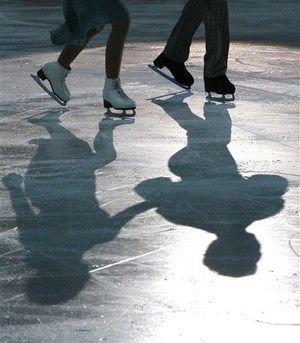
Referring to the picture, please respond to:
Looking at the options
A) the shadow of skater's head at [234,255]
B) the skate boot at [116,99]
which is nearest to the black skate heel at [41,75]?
the skate boot at [116,99]

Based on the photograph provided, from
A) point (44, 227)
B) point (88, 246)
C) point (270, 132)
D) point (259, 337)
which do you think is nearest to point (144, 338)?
point (259, 337)

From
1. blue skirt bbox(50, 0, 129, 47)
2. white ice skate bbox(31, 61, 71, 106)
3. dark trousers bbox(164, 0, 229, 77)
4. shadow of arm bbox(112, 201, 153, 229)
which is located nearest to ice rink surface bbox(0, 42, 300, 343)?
shadow of arm bbox(112, 201, 153, 229)

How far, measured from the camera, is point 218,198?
24.1 feet

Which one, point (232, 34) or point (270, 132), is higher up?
point (270, 132)

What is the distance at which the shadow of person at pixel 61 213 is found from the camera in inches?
232

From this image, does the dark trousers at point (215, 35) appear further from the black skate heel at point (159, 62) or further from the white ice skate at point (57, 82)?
the white ice skate at point (57, 82)

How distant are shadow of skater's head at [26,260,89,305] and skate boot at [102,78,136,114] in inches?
153

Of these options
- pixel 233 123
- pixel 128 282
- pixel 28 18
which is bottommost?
pixel 28 18

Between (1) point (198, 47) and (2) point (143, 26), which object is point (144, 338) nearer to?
(1) point (198, 47)

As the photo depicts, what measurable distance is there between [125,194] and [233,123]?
232cm

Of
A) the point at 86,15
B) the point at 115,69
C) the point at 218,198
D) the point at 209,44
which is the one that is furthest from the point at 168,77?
the point at 218,198

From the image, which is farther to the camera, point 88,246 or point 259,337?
point 88,246

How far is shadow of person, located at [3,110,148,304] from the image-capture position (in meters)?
5.89

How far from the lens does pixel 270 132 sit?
9234 mm
